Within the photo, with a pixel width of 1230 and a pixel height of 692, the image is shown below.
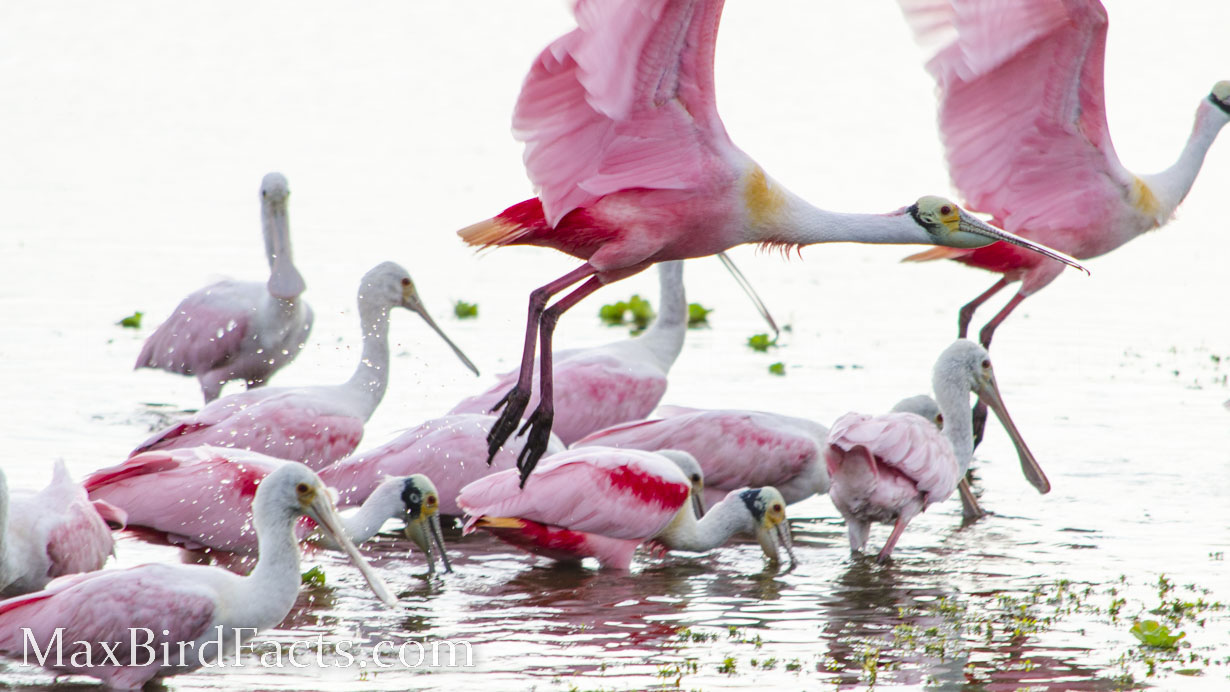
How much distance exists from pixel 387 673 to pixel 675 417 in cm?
289

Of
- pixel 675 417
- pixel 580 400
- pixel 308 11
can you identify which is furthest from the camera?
pixel 308 11

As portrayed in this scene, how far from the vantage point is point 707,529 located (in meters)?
7.28

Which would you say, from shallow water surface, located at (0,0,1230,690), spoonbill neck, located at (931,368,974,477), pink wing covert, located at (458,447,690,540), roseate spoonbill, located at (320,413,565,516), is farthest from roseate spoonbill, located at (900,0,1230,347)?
pink wing covert, located at (458,447,690,540)

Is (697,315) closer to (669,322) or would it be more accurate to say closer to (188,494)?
(669,322)

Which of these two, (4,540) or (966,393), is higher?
(966,393)

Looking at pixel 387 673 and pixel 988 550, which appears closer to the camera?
pixel 387 673

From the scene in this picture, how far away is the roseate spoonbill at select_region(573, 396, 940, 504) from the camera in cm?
796

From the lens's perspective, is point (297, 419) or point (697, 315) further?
point (697, 315)

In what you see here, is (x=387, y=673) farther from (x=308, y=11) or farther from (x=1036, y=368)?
(x=308, y=11)

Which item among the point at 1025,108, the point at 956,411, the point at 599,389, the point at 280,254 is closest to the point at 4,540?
the point at 599,389

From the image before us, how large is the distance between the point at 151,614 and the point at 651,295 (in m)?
8.32

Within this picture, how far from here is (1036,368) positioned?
11.5m

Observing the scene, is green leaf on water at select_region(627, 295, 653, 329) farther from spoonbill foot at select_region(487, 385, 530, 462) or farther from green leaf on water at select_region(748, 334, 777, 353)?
spoonbill foot at select_region(487, 385, 530, 462)

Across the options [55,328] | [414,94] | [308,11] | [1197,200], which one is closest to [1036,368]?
[55,328]
